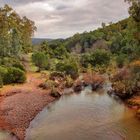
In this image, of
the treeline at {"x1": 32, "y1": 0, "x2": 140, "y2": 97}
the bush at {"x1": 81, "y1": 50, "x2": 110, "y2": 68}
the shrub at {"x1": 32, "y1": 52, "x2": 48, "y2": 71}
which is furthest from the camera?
the bush at {"x1": 81, "y1": 50, "x2": 110, "y2": 68}

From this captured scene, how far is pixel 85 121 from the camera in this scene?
114 ft

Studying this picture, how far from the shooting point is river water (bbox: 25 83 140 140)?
97.6 ft

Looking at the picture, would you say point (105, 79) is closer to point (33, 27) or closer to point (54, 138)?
point (54, 138)

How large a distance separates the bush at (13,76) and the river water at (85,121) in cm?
1114

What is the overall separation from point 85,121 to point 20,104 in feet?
32.9

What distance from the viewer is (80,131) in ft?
102

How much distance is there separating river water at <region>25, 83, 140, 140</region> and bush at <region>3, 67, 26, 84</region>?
36.5 ft

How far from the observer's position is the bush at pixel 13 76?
2135 inches

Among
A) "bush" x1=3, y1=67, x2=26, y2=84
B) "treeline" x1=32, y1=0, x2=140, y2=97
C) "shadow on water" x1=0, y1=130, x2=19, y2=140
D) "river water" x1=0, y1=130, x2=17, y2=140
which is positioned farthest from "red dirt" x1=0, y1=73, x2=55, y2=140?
"treeline" x1=32, y1=0, x2=140, y2=97

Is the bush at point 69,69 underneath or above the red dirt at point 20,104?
above

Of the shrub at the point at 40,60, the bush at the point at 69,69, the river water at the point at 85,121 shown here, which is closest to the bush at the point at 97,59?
the shrub at the point at 40,60

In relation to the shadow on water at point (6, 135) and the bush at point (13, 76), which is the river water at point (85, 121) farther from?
the bush at point (13, 76)

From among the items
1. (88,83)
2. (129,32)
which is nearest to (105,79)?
(88,83)

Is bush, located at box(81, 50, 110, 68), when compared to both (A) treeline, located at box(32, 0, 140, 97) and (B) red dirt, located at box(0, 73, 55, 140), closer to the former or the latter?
(A) treeline, located at box(32, 0, 140, 97)
